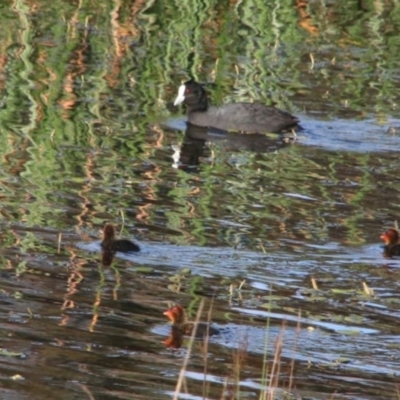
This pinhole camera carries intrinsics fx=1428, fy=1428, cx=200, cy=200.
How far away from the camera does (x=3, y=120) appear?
43.3ft

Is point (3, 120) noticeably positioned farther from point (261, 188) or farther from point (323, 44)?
point (323, 44)

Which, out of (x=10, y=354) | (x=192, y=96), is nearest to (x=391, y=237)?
(x=10, y=354)

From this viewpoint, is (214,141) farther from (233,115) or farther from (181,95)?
(181,95)

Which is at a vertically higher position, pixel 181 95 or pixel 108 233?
pixel 181 95

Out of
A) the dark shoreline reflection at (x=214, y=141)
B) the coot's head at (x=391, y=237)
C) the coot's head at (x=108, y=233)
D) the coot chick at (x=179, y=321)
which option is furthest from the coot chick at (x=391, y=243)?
the dark shoreline reflection at (x=214, y=141)

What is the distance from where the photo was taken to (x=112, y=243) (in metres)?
9.10

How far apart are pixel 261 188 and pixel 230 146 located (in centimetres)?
217

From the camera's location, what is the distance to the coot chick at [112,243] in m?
9.09

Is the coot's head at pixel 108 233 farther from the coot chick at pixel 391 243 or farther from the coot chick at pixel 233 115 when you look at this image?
the coot chick at pixel 233 115

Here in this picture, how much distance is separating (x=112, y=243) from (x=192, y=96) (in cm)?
540

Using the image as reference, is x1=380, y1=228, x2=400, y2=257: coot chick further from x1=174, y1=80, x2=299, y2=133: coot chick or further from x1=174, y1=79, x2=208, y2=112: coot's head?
x1=174, y1=79, x2=208, y2=112: coot's head

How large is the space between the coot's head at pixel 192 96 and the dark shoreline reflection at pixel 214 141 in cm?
22

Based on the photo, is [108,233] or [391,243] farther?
[391,243]

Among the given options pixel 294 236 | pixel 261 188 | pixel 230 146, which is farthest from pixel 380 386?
pixel 230 146
